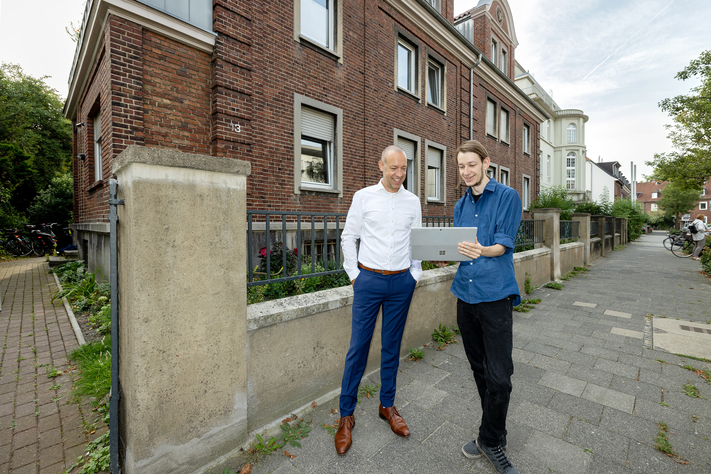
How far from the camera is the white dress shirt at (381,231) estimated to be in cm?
238

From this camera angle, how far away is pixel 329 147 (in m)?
8.59

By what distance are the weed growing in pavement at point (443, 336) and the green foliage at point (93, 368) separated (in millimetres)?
3520

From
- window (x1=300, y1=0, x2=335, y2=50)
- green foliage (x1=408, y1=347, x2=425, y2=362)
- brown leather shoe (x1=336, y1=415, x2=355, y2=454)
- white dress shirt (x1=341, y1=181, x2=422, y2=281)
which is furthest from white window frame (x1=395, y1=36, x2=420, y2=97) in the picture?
brown leather shoe (x1=336, y1=415, x2=355, y2=454)

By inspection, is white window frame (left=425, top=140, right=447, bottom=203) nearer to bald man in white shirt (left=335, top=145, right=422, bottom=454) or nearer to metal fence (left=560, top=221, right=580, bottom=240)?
metal fence (left=560, top=221, right=580, bottom=240)

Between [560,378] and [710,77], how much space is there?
2107 centimetres

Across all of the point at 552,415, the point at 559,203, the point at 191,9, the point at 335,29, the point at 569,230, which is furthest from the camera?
the point at 559,203

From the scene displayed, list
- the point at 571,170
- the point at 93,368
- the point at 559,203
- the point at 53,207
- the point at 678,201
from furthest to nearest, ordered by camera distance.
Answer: the point at 678,201 < the point at 571,170 < the point at 53,207 < the point at 559,203 < the point at 93,368

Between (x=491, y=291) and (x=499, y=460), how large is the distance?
3.49ft

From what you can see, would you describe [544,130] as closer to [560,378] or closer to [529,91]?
[529,91]

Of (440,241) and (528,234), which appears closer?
(440,241)

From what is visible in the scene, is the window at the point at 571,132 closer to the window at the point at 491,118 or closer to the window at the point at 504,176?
the window at the point at 504,176

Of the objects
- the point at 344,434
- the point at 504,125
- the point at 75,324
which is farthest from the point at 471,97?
the point at 75,324

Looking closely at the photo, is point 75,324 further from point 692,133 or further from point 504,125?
point 692,133

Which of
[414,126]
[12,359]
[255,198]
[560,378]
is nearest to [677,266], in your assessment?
[414,126]
